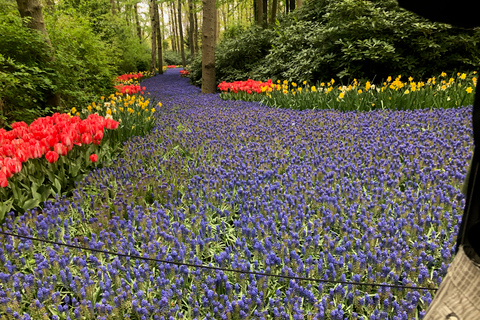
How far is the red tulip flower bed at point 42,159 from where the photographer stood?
290cm

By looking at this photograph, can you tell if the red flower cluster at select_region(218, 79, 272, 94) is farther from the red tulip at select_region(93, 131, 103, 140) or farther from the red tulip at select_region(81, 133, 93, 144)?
the red tulip at select_region(81, 133, 93, 144)

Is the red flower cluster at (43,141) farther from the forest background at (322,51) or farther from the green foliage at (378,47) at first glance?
the green foliage at (378,47)

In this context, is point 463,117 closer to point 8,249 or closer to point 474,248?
point 474,248

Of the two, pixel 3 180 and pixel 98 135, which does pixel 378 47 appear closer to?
A: pixel 98 135

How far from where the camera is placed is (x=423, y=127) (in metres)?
4.40

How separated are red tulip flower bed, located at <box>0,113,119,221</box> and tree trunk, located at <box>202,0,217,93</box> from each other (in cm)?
712

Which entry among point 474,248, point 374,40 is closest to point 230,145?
point 474,248

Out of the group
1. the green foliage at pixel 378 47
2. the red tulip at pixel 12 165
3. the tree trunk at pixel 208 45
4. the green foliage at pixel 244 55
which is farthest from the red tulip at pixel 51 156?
the green foliage at pixel 244 55

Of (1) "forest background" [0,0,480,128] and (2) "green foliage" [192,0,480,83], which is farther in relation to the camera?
(2) "green foliage" [192,0,480,83]

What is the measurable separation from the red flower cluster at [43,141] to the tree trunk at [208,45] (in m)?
6.98

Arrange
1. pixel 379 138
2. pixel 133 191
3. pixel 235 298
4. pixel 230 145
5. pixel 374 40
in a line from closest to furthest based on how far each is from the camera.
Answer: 1. pixel 235 298
2. pixel 133 191
3. pixel 379 138
4. pixel 230 145
5. pixel 374 40

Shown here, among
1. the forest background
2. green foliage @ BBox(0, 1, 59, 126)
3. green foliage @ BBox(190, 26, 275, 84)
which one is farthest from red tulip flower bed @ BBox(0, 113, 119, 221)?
green foliage @ BBox(190, 26, 275, 84)

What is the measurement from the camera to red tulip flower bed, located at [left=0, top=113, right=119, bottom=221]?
9.52 feet

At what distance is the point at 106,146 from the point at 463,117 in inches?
189
